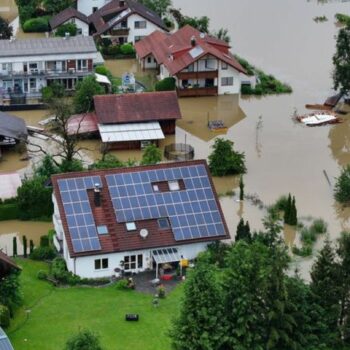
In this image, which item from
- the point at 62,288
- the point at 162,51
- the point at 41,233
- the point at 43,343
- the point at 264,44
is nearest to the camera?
the point at 43,343

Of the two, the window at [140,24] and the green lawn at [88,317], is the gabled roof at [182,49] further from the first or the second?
the green lawn at [88,317]

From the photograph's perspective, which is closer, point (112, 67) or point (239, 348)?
point (239, 348)

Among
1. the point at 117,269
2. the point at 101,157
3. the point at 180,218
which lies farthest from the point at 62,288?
the point at 101,157

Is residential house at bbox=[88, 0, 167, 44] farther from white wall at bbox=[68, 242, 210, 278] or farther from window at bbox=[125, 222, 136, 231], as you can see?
white wall at bbox=[68, 242, 210, 278]

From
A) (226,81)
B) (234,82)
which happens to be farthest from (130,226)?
(234,82)

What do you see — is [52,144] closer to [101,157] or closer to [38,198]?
[101,157]
